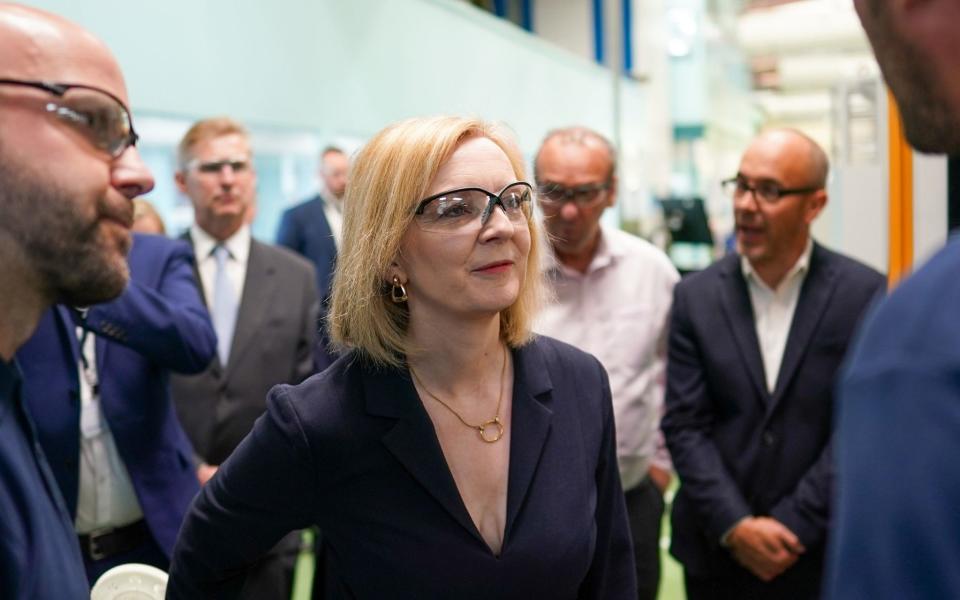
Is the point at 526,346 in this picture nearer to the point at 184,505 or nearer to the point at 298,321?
the point at 184,505

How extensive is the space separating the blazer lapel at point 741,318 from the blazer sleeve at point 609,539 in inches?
39.2

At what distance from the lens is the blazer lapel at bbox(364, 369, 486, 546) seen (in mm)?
1699

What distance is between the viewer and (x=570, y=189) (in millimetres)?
3193

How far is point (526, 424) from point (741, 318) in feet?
4.12

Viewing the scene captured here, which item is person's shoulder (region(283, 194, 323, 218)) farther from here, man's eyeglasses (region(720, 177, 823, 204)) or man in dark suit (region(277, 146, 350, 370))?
man's eyeglasses (region(720, 177, 823, 204))

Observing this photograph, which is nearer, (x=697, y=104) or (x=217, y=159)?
(x=217, y=159)

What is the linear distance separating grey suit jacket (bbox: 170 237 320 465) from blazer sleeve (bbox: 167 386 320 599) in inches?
58.4

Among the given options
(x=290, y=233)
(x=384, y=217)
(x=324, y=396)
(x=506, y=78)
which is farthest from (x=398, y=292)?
(x=506, y=78)

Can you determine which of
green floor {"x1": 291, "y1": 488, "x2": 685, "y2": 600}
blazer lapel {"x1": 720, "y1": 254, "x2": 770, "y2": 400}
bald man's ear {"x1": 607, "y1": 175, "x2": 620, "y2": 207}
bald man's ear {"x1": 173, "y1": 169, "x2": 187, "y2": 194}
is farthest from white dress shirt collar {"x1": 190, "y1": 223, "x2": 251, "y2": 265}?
green floor {"x1": 291, "y1": 488, "x2": 685, "y2": 600}

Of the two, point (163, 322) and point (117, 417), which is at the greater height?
point (163, 322)

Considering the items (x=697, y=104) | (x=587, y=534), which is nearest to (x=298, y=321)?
(x=587, y=534)

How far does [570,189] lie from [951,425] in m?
2.59

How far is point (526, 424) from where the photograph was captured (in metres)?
1.82

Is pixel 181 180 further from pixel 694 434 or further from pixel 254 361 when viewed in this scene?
pixel 694 434
